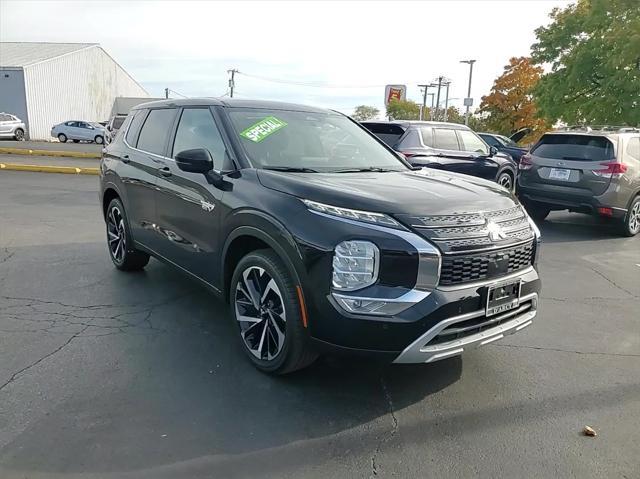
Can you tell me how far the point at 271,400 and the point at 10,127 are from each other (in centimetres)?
3329

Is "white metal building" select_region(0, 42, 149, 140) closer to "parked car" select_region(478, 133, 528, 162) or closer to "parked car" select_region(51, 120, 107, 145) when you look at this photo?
"parked car" select_region(51, 120, 107, 145)

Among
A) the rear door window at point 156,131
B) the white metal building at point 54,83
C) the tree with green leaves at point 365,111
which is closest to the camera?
the rear door window at point 156,131

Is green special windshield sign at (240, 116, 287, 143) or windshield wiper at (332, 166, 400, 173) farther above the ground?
green special windshield sign at (240, 116, 287, 143)

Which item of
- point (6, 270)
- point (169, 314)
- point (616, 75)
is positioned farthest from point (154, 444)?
point (616, 75)

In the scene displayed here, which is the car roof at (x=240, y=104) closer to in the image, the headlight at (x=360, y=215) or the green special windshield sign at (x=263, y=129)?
the green special windshield sign at (x=263, y=129)

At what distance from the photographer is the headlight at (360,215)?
290 centimetres

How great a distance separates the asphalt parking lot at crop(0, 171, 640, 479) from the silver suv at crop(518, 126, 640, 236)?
381 cm

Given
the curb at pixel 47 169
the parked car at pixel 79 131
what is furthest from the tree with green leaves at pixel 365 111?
the curb at pixel 47 169

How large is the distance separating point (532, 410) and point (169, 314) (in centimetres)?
288

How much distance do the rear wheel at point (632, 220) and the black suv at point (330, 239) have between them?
237 inches

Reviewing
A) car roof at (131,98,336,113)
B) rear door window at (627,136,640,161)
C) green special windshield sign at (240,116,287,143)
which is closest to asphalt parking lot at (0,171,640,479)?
green special windshield sign at (240,116,287,143)

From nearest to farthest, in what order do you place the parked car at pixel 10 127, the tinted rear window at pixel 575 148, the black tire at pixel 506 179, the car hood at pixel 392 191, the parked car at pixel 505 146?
the car hood at pixel 392 191
the tinted rear window at pixel 575 148
the black tire at pixel 506 179
the parked car at pixel 505 146
the parked car at pixel 10 127

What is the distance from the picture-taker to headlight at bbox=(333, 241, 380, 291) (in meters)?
2.85

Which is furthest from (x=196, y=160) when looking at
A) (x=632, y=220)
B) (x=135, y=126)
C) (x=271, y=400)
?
(x=632, y=220)
